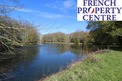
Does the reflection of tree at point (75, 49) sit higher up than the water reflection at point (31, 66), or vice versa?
the reflection of tree at point (75, 49)

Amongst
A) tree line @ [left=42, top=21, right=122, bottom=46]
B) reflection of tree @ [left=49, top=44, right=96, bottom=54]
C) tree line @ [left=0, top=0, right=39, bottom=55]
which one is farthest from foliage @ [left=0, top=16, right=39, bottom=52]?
reflection of tree @ [left=49, top=44, right=96, bottom=54]

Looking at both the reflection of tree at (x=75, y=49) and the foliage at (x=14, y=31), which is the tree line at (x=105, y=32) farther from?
the reflection of tree at (x=75, y=49)

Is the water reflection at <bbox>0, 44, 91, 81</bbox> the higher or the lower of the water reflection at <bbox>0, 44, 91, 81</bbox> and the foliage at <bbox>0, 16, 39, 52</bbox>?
the lower

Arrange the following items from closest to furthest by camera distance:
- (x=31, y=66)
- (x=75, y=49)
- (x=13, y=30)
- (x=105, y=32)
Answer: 1. (x=13, y=30)
2. (x=31, y=66)
3. (x=105, y=32)
4. (x=75, y=49)

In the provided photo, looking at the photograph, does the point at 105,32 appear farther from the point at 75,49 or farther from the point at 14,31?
the point at 14,31

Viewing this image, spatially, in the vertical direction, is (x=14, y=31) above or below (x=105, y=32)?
below

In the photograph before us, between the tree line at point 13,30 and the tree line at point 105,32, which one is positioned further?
the tree line at point 105,32

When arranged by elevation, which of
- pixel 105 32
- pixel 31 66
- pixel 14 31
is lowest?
pixel 31 66

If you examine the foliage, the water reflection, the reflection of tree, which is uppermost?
the foliage

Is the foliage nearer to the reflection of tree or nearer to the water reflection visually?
the water reflection

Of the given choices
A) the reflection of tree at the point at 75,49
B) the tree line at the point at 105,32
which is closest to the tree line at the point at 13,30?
the tree line at the point at 105,32

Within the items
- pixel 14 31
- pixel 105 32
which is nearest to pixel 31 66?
pixel 14 31

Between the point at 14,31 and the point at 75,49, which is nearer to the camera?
the point at 14,31

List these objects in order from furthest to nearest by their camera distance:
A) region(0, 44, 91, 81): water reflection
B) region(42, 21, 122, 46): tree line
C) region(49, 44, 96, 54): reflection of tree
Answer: region(49, 44, 96, 54): reflection of tree
region(42, 21, 122, 46): tree line
region(0, 44, 91, 81): water reflection
